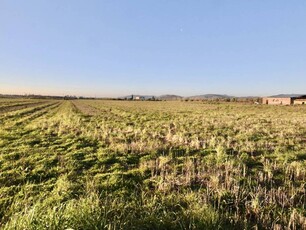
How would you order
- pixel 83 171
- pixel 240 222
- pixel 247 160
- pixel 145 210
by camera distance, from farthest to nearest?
pixel 247 160 < pixel 83 171 < pixel 145 210 < pixel 240 222

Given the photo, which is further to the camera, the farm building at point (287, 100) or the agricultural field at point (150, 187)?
the farm building at point (287, 100)

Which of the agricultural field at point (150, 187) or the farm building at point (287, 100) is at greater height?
the farm building at point (287, 100)

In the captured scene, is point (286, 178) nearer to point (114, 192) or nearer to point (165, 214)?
point (165, 214)

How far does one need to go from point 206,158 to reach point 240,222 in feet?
15.1

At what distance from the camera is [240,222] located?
450cm

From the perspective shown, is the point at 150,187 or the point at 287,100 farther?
the point at 287,100

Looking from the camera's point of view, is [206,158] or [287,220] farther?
[206,158]

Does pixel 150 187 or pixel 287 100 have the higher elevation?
pixel 287 100

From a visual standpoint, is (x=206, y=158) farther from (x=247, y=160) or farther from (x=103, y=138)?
(x=103, y=138)

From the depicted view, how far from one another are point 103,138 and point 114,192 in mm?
7395

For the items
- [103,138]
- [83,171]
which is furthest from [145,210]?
[103,138]

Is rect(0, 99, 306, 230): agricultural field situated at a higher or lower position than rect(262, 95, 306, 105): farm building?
lower

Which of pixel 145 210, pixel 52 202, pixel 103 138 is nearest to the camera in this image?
pixel 145 210

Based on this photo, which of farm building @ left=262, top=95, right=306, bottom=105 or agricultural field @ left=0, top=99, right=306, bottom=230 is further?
farm building @ left=262, top=95, right=306, bottom=105
